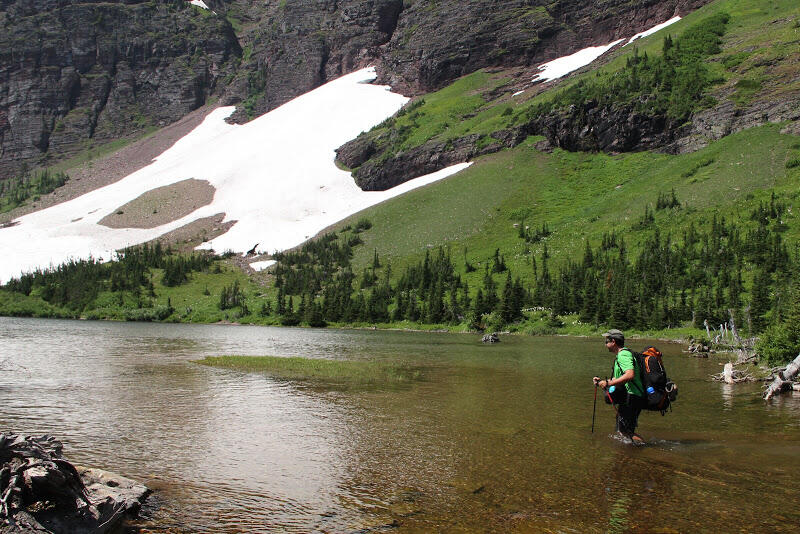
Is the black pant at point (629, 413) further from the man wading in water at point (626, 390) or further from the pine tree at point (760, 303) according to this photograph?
the pine tree at point (760, 303)

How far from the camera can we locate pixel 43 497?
718cm

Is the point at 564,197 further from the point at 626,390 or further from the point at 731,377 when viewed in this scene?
the point at 626,390

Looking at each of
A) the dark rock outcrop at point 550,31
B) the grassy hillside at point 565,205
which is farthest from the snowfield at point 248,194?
the grassy hillside at point 565,205

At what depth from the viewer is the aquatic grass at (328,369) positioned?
24469 millimetres

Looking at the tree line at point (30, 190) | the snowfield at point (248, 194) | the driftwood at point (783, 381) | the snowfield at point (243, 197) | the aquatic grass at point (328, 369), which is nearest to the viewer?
the driftwood at point (783, 381)

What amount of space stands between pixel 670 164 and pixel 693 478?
358 feet

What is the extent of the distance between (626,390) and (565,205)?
99.9 metres

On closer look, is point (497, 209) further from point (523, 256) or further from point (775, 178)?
point (775, 178)

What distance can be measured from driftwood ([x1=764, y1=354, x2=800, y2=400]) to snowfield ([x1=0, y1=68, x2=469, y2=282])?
113m

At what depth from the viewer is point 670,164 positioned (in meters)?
106

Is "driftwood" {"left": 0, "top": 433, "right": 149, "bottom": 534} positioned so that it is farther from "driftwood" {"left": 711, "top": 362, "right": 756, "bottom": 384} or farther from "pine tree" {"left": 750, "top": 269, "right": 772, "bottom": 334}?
"pine tree" {"left": 750, "top": 269, "right": 772, "bottom": 334}

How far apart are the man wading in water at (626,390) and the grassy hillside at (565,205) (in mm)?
50201

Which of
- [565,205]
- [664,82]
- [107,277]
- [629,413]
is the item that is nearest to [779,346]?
[629,413]

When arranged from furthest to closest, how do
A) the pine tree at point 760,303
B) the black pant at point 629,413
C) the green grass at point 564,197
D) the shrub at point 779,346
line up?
the green grass at point 564,197 → the pine tree at point 760,303 → the shrub at point 779,346 → the black pant at point 629,413
